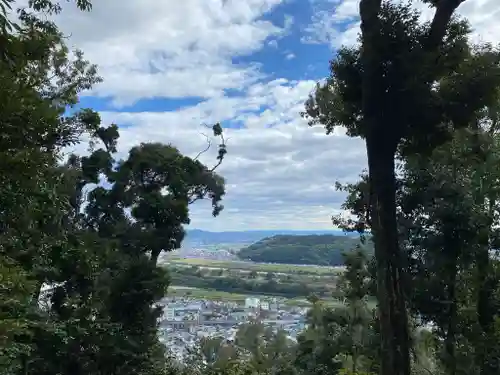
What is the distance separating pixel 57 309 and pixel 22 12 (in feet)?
22.8

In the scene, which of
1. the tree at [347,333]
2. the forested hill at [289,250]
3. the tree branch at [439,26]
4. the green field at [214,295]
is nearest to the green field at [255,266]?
the forested hill at [289,250]

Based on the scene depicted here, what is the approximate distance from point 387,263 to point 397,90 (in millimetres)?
1826

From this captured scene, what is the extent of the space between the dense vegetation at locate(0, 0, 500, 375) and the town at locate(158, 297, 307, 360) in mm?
3196

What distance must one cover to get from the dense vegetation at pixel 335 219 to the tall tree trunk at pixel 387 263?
14 mm

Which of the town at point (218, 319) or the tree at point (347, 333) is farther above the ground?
the tree at point (347, 333)

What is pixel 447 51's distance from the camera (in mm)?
5219

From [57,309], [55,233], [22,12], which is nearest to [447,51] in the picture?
[22,12]

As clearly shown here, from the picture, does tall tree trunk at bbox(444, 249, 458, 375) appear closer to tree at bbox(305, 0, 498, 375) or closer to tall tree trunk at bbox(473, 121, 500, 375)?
tall tree trunk at bbox(473, 121, 500, 375)

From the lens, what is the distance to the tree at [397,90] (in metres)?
4.97

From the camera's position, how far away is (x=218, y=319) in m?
25.7

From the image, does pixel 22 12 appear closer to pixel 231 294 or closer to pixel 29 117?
pixel 29 117

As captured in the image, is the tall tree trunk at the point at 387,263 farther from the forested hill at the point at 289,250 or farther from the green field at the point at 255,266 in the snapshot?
the green field at the point at 255,266

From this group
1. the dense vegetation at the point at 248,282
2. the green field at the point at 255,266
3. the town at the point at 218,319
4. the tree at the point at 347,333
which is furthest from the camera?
the dense vegetation at the point at 248,282

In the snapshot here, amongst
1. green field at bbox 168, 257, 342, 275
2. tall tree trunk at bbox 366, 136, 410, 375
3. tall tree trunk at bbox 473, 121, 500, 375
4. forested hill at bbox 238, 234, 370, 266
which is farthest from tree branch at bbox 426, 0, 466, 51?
green field at bbox 168, 257, 342, 275
